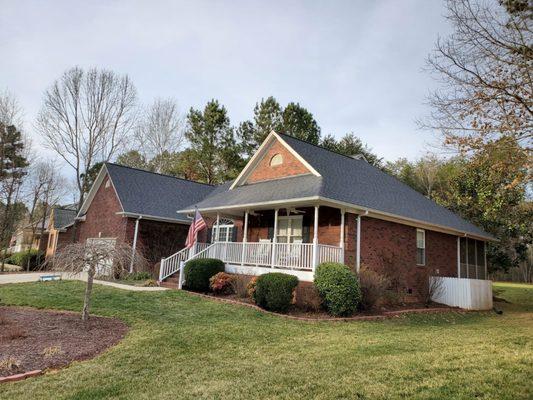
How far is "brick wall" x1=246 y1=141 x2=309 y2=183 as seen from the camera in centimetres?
1683

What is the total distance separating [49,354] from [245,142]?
3357cm

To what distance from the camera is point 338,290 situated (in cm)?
1152

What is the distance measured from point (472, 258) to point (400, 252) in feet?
23.9

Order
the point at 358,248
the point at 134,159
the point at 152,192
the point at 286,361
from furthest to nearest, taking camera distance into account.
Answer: the point at 134,159 → the point at 152,192 → the point at 358,248 → the point at 286,361

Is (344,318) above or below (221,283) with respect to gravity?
below

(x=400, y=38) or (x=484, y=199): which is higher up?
(x=400, y=38)

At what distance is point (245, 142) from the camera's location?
39188 mm

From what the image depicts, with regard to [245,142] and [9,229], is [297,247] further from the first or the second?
[245,142]

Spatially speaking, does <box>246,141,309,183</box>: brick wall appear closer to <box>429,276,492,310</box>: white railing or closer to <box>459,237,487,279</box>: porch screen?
<box>429,276,492,310</box>: white railing

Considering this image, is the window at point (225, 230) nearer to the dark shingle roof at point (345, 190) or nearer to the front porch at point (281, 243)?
the front porch at point (281, 243)

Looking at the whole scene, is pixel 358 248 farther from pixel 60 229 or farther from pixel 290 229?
pixel 60 229

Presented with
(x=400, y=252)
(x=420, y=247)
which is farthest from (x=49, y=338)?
(x=420, y=247)

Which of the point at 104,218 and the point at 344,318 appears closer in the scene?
the point at 344,318

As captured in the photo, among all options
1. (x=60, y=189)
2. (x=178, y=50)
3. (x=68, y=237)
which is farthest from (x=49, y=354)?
(x=60, y=189)
